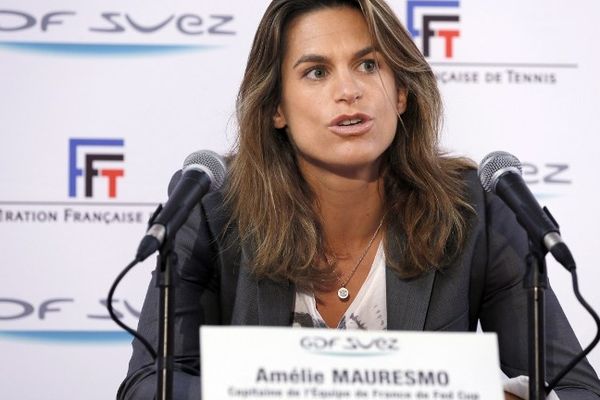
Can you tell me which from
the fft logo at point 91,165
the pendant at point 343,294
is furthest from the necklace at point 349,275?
the fft logo at point 91,165

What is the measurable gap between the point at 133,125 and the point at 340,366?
1.74m

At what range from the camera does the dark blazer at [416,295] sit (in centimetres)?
209

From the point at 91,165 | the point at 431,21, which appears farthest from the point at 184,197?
the point at 431,21

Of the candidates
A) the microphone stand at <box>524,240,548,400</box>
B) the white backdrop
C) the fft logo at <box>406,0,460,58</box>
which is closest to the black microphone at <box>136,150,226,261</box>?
the microphone stand at <box>524,240,548,400</box>

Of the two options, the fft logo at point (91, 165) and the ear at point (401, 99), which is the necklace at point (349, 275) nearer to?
the ear at point (401, 99)

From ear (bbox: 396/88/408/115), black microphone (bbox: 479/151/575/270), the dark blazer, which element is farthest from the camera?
ear (bbox: 396/88/408/115)

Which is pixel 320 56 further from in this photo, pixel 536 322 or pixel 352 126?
pixel 536 322

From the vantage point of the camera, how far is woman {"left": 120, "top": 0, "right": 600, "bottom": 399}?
2.17 meters

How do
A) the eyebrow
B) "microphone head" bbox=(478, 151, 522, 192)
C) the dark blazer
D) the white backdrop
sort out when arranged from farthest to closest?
the white backdrop
the eyebrow
the dark blazer
"microphone head" bbox=(478, 151, 522, 192)

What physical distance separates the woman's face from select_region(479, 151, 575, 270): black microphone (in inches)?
18.3

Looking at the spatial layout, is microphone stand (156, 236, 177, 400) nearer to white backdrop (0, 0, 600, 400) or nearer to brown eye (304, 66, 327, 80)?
brown eye (304, 66, 327, 80)

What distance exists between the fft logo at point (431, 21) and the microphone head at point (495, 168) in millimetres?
1207

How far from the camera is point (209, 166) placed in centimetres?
175

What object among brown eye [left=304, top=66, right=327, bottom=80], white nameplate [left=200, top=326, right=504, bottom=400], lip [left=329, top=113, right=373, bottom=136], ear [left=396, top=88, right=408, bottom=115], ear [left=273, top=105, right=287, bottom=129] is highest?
brown eye [left=304, top=66, right=327, bottom=80]
